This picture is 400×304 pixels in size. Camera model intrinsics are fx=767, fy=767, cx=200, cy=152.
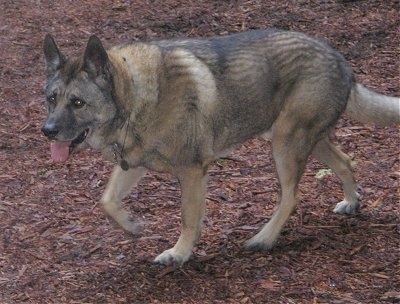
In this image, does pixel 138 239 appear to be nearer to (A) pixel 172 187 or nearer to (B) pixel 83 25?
(A) pixel 172 187

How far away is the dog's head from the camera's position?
197 inches

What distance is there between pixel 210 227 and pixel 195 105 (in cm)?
112

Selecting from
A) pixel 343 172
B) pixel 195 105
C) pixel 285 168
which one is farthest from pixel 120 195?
pixel 343 172

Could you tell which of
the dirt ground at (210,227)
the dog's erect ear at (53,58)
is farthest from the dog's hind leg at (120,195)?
the dog's erect ear at (53,58)

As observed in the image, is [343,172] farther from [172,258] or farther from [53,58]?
[53,58]

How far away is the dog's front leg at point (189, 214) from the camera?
545cm

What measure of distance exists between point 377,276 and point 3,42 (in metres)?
6.88

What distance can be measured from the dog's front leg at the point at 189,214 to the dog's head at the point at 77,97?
71cm

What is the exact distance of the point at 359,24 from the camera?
998 centimetres

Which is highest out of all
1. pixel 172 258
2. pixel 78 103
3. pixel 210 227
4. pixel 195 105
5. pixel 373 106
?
pixel 78 103

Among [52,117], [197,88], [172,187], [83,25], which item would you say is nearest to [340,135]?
[172,187]

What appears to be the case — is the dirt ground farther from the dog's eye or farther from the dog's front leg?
the dog's eye

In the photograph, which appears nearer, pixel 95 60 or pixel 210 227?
pixel 95 60

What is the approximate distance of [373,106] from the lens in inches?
237
